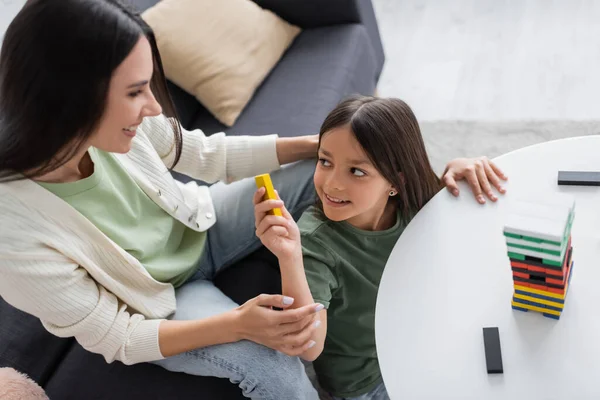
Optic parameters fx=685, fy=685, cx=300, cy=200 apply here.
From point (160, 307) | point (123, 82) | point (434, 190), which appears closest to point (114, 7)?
point (123, 82)

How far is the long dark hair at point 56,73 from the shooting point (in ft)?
3.24

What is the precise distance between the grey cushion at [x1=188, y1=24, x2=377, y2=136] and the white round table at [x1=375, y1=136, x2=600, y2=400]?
620mm

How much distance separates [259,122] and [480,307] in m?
0.92

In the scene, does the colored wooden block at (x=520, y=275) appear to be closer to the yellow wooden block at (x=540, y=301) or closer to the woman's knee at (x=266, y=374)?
the yellow wooden block at (x=540, y=301)

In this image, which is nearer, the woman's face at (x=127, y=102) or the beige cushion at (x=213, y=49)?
the woman's face at (x=127, y=102)

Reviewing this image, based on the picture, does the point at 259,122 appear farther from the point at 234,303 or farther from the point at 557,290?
the point at 557,290

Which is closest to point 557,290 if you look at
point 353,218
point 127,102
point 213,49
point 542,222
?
point 542,222

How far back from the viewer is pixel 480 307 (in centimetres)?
113

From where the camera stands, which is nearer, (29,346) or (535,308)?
(535,308)

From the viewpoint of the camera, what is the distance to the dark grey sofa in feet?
4.26

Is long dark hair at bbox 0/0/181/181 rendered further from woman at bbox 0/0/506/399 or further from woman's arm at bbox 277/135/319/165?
woman's arm at bbox 277/135/319/165

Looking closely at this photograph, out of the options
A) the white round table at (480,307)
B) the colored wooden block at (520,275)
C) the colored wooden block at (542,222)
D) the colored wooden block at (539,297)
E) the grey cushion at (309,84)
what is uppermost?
the colored wooden block at (542,222)

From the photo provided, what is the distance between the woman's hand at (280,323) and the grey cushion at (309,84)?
0.69 meters

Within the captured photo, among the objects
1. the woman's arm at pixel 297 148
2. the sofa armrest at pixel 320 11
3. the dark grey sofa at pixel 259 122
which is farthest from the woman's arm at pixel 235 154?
the sofa armrest at pixel 320 11
